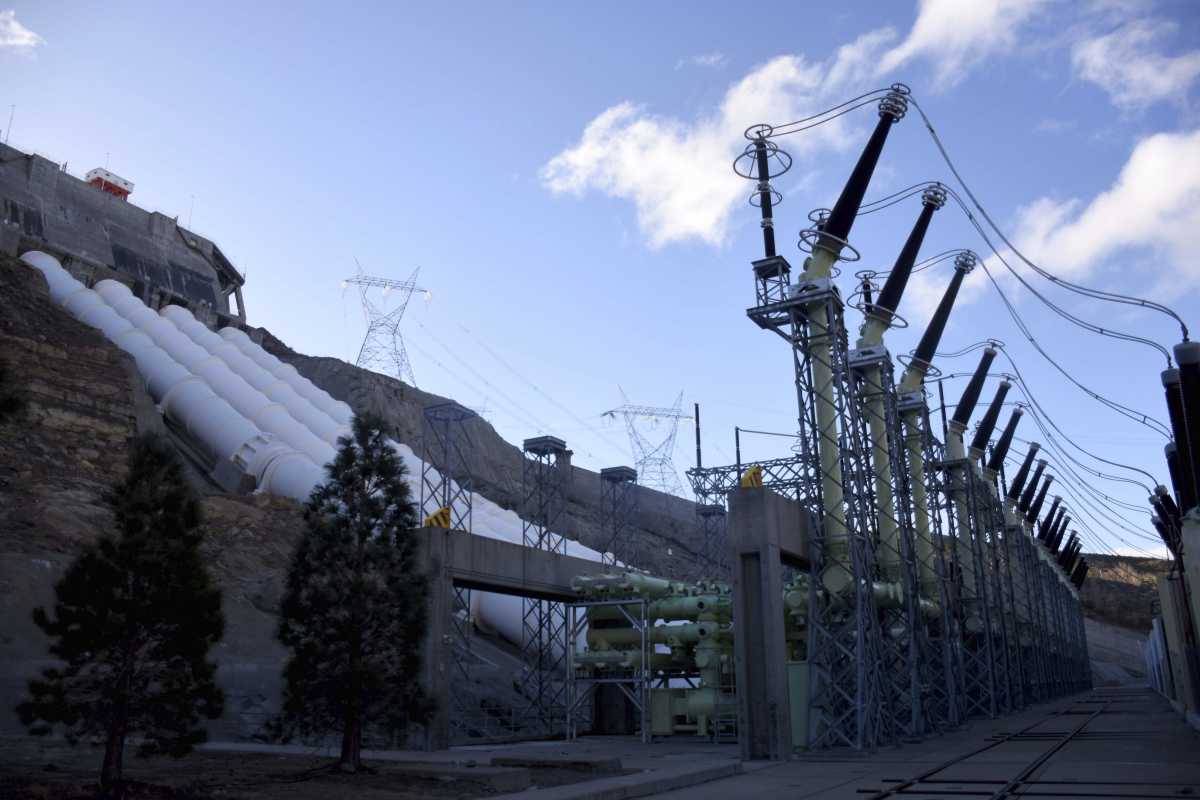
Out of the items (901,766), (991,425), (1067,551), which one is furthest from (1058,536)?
(901,766)

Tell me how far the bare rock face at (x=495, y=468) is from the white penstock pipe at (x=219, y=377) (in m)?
17.6

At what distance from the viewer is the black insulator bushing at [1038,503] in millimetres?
69188

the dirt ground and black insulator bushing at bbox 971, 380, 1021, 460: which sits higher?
black insulator bushing at bbox 971, 380, 1021, 460

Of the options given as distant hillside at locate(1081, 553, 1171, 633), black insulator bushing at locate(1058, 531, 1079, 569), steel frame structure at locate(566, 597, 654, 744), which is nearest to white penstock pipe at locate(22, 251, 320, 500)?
steel frame structure at locate(566, 597, 654, 744)

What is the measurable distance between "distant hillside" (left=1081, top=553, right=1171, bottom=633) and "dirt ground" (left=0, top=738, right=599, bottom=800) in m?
119

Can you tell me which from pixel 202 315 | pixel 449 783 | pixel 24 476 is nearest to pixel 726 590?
pixel 449 783

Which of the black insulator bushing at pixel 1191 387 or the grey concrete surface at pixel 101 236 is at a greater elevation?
the grey concrete surface at pixel 101 236

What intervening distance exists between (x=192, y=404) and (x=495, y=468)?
128 feet

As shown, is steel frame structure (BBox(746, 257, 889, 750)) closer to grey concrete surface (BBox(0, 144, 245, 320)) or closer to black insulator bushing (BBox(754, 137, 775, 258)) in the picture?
black insulator bushing (BBox(754, 137, 775, 258))

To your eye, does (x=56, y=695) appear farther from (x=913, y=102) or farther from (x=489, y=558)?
(x=913, y=102)

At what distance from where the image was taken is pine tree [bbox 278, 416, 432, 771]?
656 inches

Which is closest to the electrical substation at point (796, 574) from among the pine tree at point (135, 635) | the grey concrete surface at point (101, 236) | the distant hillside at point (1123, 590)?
the pine tree at point (135, 635)

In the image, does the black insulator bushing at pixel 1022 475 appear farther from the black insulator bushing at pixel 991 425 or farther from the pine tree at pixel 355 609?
the pine tree at pixel 355 609

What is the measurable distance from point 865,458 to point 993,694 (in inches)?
632
